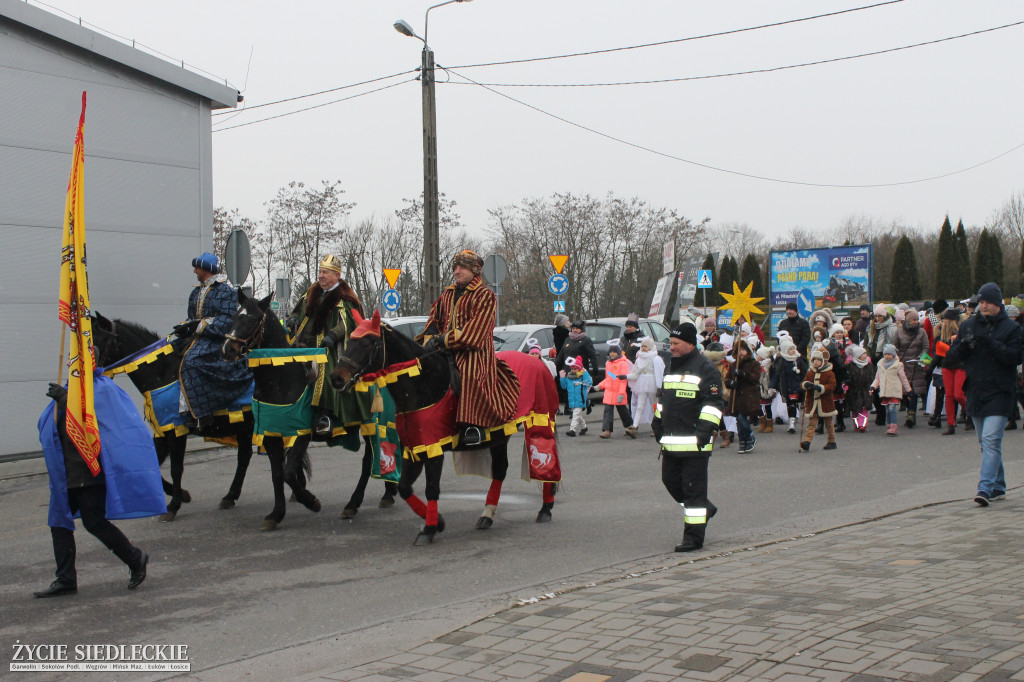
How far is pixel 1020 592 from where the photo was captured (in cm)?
568

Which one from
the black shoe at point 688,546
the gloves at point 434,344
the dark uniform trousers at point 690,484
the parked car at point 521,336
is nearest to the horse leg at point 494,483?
the gloves at point 434,344

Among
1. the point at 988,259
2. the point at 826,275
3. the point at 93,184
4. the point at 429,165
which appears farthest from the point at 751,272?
the point at 93,184

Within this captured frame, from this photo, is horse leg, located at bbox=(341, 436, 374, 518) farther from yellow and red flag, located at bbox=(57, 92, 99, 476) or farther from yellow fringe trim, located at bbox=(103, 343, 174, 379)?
yellow and red flag, located at bbox=(57, 92, 99, 476)

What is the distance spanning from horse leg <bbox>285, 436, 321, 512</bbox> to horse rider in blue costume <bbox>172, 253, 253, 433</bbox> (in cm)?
91

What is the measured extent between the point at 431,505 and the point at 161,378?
310cm

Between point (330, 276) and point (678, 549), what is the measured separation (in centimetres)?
389

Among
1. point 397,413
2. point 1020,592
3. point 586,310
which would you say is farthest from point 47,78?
point 586,310

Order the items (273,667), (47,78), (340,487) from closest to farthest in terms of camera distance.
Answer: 1. (273,667)
2. (340,487)
3. (47,78)

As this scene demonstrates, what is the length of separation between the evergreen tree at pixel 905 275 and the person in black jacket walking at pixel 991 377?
175ft

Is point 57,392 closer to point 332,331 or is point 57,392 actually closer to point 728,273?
point 332,331

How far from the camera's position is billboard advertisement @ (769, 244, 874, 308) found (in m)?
39.8

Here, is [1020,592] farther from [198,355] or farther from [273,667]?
[198,355]

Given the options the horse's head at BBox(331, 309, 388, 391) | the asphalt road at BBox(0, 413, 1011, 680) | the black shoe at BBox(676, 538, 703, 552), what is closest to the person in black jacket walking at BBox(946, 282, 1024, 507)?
the asphalt road at BBox(0, 413, 1011, 680)

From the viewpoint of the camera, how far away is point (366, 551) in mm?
7777
